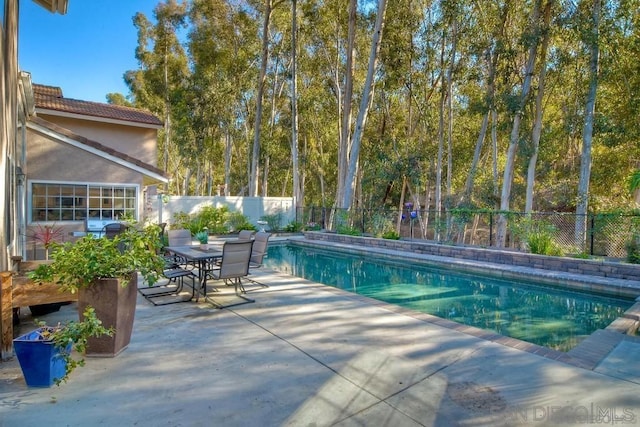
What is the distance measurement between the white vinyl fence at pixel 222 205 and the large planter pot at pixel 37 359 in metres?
13.0

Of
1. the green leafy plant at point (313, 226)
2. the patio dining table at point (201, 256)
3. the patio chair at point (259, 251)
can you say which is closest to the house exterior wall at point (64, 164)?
the patio dining table at point (201, 256)

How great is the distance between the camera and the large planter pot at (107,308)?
3.43 meters

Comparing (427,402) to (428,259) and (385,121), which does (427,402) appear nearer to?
(428,259)

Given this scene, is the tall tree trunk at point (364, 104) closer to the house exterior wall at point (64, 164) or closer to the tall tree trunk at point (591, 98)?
the tall tree trunk at point (591, 98)

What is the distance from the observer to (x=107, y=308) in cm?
344

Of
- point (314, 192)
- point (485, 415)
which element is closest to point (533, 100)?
point (485, 415)

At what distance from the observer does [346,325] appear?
458 centimetres

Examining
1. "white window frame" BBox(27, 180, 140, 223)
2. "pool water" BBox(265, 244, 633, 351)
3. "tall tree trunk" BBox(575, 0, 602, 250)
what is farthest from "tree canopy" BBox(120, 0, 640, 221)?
"white window frame" BBox(27, 180, 140, 223)

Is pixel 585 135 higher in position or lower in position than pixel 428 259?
higher

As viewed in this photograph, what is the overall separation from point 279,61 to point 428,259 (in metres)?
17.8

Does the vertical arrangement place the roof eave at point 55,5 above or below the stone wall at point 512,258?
above

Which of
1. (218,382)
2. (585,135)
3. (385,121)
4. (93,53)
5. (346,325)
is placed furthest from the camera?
(385,121)

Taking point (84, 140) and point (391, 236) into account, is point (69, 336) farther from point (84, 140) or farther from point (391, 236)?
point (391, 236)

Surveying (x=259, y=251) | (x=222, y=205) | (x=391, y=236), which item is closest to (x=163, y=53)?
(x=222, y=205)
